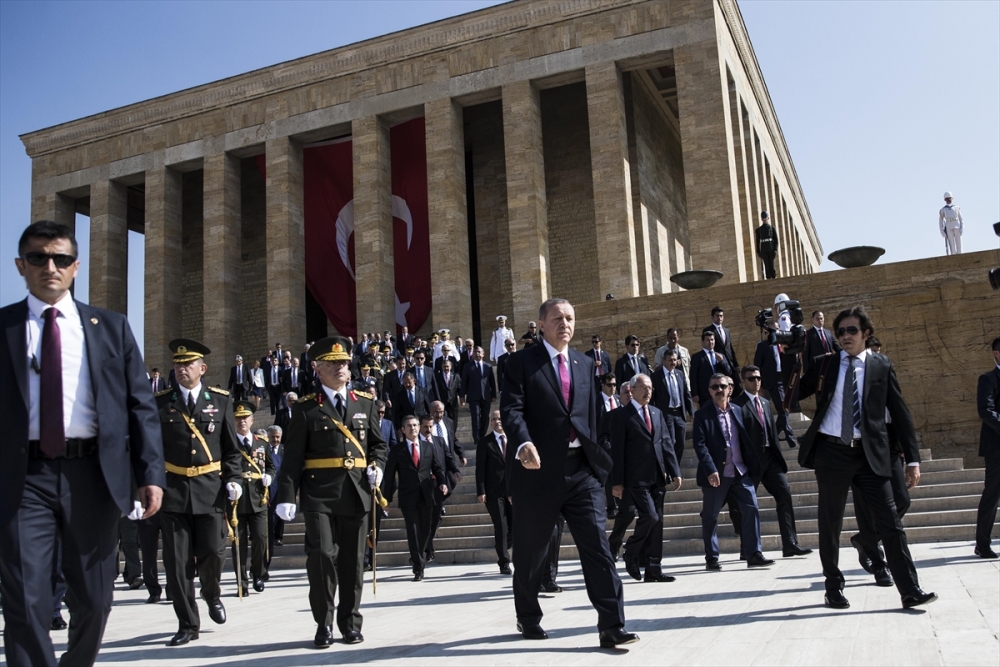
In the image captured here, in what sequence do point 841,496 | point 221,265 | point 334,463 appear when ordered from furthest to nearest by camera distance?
point 221,265 < point 334,463 < point 841,496

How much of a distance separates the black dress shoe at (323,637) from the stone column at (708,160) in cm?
1915

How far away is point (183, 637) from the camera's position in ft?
19.0

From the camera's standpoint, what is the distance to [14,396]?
132 inches

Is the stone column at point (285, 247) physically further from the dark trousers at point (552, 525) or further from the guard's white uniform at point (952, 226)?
Result: the dark trousers at point (552, 525)

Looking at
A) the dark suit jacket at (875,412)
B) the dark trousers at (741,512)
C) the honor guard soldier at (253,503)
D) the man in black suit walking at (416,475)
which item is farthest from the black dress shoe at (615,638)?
the man in black suit walking at (416,475)

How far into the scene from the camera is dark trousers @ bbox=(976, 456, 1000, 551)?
24.2 feet

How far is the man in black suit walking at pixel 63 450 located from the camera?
126 inches

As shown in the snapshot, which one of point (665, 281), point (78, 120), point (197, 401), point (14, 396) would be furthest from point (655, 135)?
point (14, 396)

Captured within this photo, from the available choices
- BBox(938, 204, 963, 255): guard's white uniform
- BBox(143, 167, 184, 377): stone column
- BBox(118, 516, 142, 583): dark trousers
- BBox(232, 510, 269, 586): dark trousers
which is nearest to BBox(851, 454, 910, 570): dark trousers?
BBox(232, 510, 269, 586): dark trousers

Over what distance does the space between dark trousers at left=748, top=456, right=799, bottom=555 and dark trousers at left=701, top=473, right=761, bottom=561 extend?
0.29 metres

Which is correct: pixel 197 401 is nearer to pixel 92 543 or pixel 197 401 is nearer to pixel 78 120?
pixel 92 543

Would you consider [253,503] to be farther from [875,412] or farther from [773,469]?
[875,412]

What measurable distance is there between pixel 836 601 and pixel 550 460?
1948 millimetres

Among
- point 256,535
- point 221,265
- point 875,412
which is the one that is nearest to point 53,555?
point 875,412
